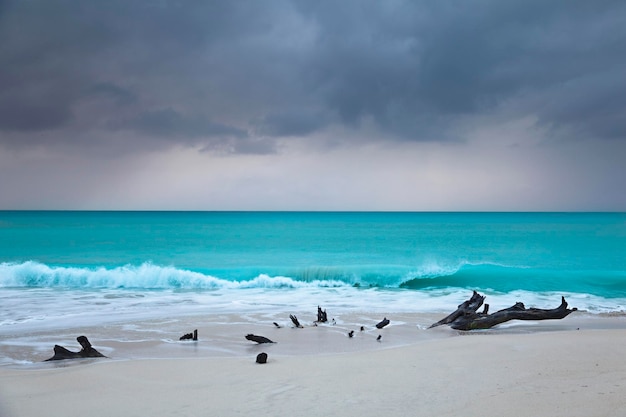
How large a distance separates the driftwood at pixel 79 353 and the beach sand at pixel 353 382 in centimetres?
15

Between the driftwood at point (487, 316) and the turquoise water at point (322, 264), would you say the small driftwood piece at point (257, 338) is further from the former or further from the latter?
the turquoise water at point (322, 264)

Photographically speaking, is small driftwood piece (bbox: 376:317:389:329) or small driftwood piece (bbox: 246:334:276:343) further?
small driftwood piece (bbox: 376:317:389:329)

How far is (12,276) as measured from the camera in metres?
20.4

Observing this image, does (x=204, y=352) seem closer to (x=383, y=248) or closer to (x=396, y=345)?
(x=396, y=345)

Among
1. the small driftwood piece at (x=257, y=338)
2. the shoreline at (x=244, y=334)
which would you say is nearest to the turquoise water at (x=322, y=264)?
the shoreline at (x=244, y=334)

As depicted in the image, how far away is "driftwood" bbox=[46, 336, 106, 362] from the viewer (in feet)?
23.7

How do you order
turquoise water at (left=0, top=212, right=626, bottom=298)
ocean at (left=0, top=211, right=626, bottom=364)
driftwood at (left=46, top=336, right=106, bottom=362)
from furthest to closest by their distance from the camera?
turquoise water at (left=0, top=212, right=626, bottom=298) < ocean at (left=0, top=211, right=626, bottom=364) < driftwood at (left=46, top=336, right=106, bottom=362)

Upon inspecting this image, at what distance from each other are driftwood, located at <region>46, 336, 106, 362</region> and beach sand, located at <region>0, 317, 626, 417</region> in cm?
15

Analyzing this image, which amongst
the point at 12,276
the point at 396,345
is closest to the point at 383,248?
the point at 12,276

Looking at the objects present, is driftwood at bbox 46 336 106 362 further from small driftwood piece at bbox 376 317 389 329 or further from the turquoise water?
the turquoise water

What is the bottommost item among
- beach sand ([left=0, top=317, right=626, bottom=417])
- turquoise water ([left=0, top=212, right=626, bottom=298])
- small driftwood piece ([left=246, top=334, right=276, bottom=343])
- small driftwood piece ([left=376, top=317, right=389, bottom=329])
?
beach sand ([left=0, top=317, right=626, bottom=417])

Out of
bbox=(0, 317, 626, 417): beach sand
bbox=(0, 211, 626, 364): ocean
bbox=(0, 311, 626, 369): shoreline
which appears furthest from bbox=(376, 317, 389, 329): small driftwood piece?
bbox=(0, 211, 626, 364): ocean

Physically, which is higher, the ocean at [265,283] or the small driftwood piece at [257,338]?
the ocean at [265,283]

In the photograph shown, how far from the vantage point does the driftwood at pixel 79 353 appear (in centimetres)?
723
